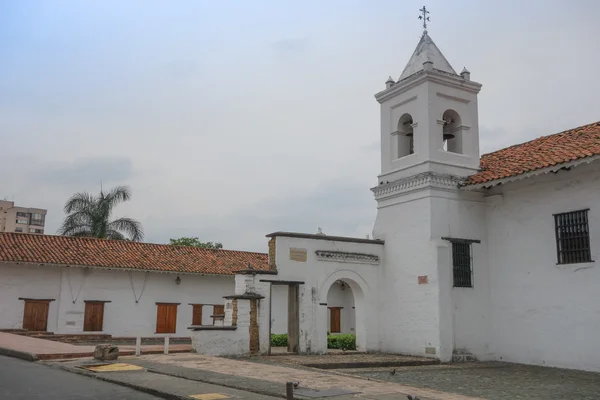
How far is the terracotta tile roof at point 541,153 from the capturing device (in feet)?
47.2

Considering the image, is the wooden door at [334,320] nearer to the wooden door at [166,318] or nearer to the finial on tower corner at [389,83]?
the wooden door at [166,318]

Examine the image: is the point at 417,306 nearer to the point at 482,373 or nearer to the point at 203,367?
the point at 482,373

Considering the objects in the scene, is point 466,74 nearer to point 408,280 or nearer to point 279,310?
point 408,280

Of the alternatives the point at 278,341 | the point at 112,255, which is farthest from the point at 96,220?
the point at 278,341

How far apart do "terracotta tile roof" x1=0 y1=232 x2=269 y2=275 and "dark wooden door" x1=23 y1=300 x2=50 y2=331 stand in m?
1.99

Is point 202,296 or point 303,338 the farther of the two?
point 202,296

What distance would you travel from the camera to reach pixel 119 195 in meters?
32.1

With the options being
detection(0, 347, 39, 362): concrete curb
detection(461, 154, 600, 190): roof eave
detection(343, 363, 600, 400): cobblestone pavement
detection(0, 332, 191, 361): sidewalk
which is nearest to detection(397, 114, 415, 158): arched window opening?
detection(461, 154, 600, 190): roof eave

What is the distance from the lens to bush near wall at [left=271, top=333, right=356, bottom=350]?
62.4 ft

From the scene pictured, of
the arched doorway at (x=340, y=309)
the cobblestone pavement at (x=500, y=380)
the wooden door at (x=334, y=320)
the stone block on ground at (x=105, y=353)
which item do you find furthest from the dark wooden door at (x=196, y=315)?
the cobblestone pavement at (x=500, y=380)

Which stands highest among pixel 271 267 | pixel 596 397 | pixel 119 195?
pixel 119 195

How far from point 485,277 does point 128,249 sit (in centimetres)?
1624

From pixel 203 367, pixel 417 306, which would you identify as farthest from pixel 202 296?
pixel 203 367

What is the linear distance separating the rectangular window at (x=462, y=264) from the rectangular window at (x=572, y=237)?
8.74 ft
